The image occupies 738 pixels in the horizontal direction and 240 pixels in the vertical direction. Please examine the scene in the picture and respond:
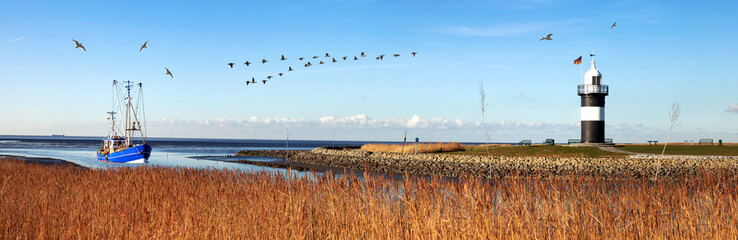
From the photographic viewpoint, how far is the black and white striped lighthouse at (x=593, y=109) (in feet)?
144

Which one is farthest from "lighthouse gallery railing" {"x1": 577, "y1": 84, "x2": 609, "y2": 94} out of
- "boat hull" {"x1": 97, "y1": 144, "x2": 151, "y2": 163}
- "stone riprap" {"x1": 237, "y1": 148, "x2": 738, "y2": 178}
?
"boat hull" {"x1": 97, "y1": 144, "x2": 151, "y2": 163}

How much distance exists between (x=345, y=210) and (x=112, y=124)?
4555 cm

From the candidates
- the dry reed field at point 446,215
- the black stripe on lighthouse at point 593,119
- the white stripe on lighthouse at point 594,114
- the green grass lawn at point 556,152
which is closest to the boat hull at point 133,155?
the green grass lawn at point 556,152

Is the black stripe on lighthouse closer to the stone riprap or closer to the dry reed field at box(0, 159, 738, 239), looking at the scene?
the stone riprap

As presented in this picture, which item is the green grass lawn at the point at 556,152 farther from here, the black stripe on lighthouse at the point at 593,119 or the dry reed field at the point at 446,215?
the dry reed field at the point at 446,215

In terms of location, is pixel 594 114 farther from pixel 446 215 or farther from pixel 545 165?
pixel 446 215

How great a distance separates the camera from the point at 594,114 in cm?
4419

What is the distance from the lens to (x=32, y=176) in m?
16.7

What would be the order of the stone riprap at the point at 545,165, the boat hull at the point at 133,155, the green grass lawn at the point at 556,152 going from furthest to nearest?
the boat hull at the point at 133,155 < the green grass lawn at the point at 556,152 < the stone riprap at the point at 545,165

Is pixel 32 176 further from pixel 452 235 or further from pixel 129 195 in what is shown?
pixel 452 235

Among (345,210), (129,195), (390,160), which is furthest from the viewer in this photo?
(390,160)

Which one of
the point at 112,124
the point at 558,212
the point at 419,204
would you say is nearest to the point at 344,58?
the point at 419,204

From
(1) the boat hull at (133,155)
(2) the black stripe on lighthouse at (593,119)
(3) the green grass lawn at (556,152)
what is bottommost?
(1) the boat hull at (133,155)

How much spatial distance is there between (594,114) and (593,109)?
0.42m
